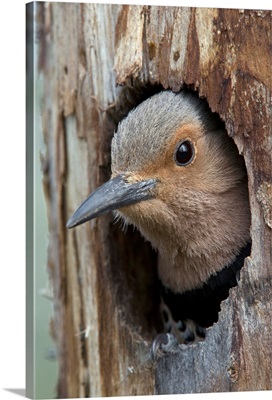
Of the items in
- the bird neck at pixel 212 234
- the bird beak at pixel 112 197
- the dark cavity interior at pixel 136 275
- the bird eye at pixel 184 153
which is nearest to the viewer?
the bird beak at pixel 112 197

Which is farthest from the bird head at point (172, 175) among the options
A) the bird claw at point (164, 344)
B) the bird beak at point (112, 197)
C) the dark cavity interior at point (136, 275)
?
the bird claw at point (164, 344)

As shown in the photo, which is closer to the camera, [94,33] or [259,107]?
[259,107]

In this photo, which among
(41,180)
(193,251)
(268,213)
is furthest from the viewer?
(41,180)

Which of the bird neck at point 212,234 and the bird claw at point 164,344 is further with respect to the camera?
the bird claw at point 164,344

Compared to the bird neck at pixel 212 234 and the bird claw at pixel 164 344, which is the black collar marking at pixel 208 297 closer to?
the bird neck at pixel 212 234

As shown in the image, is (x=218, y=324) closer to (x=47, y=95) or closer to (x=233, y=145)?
(x=233, y=145)

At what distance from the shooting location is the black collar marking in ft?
19.2

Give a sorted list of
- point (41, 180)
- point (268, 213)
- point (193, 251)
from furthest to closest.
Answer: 1. point (41, 180)
2. point (193, 251)
3. point (268, 213)

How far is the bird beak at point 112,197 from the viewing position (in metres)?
5.39

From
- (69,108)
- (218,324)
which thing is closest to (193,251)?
(218,324)

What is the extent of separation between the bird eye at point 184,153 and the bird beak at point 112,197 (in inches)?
8.9

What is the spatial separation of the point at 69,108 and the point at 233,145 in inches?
48.1

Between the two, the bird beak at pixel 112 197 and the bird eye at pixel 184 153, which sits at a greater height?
the bird eye at pixel 184 153

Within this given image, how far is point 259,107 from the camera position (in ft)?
18.6
